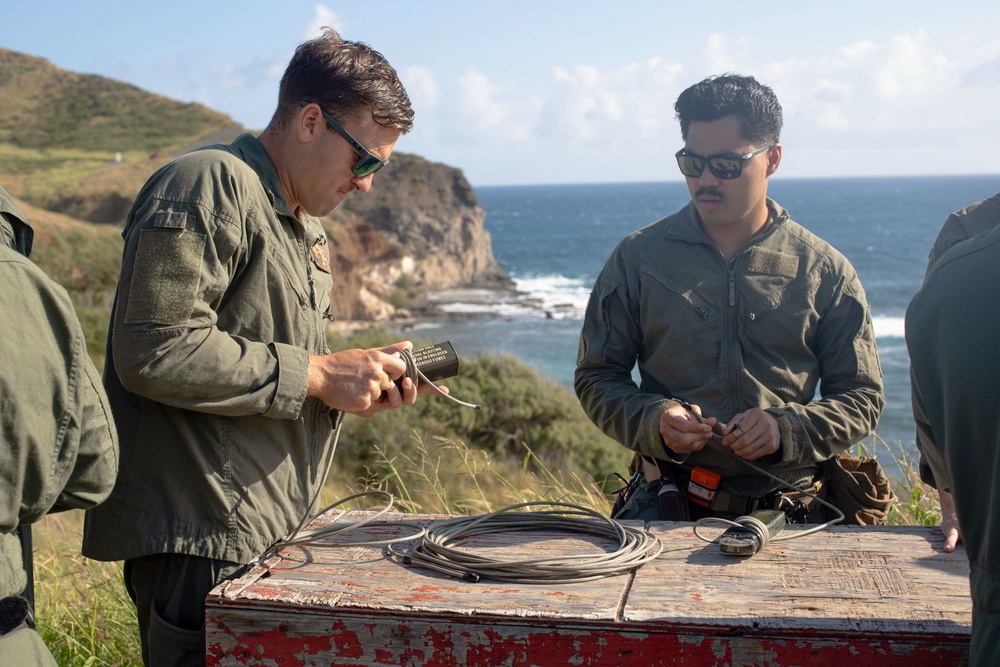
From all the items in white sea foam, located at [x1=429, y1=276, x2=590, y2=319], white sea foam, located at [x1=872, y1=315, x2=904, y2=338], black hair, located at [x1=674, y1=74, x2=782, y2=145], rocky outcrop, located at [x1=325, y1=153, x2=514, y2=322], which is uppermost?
black hair, located at [x1=674, y1=74, x2=782, y2=145]

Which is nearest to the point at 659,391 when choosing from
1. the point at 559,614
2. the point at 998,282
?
the point at 559,614

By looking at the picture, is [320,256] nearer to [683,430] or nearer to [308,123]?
[308,123]

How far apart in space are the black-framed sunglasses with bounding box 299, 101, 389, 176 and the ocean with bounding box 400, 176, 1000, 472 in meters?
3.33

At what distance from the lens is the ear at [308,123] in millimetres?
2592

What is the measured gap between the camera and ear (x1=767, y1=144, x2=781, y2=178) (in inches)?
146

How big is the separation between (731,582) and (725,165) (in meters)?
1.77

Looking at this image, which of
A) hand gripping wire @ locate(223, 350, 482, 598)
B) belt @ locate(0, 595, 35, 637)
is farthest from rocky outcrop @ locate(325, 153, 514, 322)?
belt @ locate(0, 595, 35, 637)

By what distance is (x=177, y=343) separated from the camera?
2230 millimetres

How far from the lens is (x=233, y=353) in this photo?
7.65 feet

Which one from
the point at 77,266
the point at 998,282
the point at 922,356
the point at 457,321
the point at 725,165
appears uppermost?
the point at 725,165

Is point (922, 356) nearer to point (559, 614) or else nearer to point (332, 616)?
point (559, 614)

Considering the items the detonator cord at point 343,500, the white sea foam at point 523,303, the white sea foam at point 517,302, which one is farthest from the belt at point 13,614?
the white sea foam at point 517,302

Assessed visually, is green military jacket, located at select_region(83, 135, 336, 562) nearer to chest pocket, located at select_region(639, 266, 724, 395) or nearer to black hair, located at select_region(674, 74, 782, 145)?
chest pocket, located at select_region(639, 266, 724, 395)

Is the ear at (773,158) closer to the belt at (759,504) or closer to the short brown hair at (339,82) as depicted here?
the belt at (759,504)
